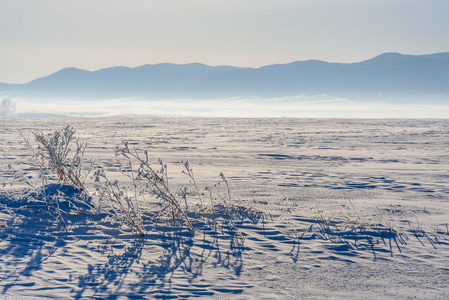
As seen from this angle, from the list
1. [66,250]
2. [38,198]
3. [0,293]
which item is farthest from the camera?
[38,198]

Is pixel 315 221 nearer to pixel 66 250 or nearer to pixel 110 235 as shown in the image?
pixel 110 235

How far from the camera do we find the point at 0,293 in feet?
11.7

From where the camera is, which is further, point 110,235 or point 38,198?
point 38,198

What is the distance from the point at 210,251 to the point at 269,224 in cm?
127

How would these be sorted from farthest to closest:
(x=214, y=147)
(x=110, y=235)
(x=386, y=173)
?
(x=214, y=147), (x=386, y=173), (x=110, y=235)

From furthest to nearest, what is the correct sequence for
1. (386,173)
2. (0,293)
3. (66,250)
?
(386,173)
(66,250)
(0,293)

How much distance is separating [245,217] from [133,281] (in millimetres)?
2496

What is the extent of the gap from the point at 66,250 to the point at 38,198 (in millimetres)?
Result: 2277

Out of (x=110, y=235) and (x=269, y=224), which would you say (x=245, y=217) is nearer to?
(x=269, y=224)

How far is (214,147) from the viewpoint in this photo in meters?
16.5

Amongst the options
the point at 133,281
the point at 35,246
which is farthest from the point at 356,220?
the point at 35,246

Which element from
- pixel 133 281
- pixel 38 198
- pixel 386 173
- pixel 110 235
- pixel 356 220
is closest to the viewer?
pixel 133 281

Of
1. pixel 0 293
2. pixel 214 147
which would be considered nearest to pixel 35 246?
pixel 0 293

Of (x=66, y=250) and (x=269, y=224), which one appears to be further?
(x=269, y=224)
